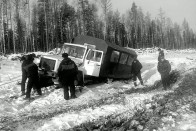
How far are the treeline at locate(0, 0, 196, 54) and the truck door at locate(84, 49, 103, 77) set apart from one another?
40.1ft

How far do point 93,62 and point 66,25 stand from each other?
3627cm

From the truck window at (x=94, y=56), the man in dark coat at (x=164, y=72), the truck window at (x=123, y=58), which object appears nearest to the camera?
the man in dark coat at (x=164, y=72)

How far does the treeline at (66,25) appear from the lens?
37.7 meters

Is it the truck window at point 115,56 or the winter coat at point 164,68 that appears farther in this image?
the truck window at point 115,56

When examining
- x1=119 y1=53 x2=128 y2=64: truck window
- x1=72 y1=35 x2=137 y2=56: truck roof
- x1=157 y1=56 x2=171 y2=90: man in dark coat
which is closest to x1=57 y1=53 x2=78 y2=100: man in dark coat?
x1=72 y1=35 x2=137 y2=56: truck roof

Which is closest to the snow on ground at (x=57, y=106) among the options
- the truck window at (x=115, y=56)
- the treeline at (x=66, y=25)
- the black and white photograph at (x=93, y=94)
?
the black and white photograph at (x=93, y=94)

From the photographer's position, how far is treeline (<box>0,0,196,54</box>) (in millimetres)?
37656

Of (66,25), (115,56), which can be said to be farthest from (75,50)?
(66,25)

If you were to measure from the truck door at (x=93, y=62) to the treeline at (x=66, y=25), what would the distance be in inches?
481

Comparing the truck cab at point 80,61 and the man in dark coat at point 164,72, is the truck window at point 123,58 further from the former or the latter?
the man in dark coat at point 164,72

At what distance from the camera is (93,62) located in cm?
1308

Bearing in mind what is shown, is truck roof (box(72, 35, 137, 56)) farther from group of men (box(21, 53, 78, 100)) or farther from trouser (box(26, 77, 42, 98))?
trouser (box(26, 77, 42, 98))

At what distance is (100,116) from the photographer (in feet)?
23.9

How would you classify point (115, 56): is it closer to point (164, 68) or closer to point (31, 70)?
point (164, 68)
